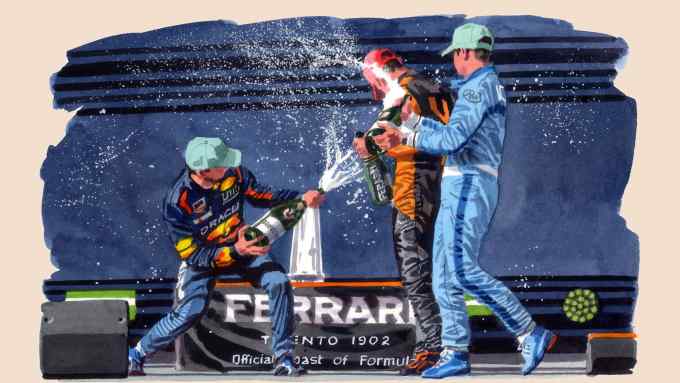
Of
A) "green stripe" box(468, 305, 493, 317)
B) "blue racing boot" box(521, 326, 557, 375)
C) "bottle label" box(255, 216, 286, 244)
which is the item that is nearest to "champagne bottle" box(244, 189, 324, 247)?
"bottle label" box(255, 216, 286, 244)

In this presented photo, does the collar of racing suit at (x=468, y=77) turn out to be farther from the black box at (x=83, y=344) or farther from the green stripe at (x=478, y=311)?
the black box at (x=83, y=344)

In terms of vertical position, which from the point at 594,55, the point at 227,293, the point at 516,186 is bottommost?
the point at 227,293

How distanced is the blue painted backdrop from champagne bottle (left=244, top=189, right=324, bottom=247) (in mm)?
72

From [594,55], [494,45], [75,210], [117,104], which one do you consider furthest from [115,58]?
[594,55]

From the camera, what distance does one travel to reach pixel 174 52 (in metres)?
7.50

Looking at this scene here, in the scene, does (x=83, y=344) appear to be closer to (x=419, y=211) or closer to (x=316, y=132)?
(x=316, y=132)

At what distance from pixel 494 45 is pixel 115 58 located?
1.80 metres

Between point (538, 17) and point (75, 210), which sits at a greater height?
point (538, 17)

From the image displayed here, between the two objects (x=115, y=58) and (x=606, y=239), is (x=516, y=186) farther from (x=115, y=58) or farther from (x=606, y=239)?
(x=115, y=58)

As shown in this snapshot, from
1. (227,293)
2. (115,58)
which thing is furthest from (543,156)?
(115,58)

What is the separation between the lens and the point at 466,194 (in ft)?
23.9

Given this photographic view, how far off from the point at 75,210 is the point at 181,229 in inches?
21.0

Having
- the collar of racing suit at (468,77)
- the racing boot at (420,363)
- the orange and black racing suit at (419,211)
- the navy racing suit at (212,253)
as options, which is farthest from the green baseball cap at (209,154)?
the racing boot at (420,363)

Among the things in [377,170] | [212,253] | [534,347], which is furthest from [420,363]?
[212,253]
